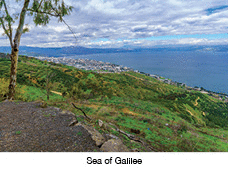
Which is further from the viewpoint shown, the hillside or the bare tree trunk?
the hillside

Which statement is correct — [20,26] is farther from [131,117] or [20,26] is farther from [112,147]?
[131,117]

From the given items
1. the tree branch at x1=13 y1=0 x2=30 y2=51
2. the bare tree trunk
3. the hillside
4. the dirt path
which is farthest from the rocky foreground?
the tree branch at x1=13 y1=0 x2=30 y2=51

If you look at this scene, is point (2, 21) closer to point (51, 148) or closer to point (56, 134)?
point (56, 134)

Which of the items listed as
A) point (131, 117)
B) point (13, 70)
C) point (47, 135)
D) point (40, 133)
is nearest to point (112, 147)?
point (47, 135)

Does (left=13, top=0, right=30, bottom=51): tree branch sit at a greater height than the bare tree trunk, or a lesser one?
greater

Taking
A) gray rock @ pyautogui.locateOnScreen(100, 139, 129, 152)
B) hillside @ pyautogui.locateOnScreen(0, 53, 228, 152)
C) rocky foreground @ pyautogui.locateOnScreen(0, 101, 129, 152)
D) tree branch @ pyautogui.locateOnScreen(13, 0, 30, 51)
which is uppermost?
tree branch @ pyautogui.locateOnScreen(13, 0, 30, 51)

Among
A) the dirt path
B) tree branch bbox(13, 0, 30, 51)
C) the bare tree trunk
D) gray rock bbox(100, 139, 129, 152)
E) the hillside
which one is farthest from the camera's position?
the hillside

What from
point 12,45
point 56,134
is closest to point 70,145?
point 56,134

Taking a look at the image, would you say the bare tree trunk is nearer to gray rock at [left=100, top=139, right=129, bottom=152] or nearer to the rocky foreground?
the rocky foreground
